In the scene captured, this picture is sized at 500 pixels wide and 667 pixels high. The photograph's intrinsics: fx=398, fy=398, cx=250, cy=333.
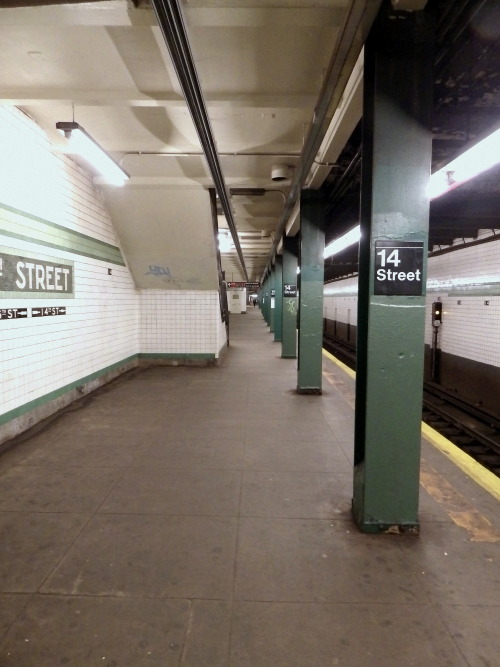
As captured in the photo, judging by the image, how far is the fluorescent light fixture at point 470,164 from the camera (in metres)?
3.20

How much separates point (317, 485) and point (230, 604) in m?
1.60

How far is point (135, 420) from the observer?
543 cm

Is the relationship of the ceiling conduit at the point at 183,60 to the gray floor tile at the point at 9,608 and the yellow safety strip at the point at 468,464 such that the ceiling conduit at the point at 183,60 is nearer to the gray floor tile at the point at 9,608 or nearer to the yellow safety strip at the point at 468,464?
the gray floor tile at the point at 9,608

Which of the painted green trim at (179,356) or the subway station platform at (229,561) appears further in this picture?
the painted green trim at (179,356)

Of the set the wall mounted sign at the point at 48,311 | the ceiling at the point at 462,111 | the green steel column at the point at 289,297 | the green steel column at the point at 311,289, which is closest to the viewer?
the ceiling at the point at 462,111

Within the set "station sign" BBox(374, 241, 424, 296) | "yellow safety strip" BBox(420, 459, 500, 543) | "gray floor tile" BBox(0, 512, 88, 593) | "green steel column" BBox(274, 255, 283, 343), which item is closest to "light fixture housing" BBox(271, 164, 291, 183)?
"station sign" BBox(374, 241, 424, 296)

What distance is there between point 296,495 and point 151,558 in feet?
4.39

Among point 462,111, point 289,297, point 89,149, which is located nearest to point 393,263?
point 462,111

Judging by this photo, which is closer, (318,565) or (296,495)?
(318,565)

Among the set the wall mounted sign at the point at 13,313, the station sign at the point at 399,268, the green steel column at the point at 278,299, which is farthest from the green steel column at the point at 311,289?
the green steel column at the point at 278,299

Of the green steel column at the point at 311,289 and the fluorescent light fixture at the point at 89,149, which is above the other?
the fluorescent light fixture at the point at 89,149

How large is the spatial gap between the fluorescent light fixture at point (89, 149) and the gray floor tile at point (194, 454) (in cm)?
346

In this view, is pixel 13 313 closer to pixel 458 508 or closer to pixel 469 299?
pixel 458 508

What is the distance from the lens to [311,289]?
22.8 feet
